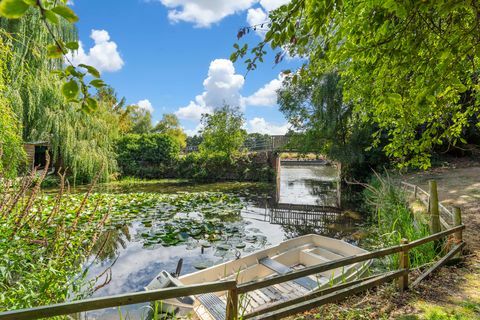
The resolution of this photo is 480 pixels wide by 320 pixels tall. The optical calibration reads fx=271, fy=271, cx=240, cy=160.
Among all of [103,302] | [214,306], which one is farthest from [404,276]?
[103,302]

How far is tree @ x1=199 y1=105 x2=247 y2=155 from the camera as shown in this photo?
2089 cm

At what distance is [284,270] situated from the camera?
428 cm

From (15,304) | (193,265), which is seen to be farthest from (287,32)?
(193,265)

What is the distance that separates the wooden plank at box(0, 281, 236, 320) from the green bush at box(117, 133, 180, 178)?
19.4 m

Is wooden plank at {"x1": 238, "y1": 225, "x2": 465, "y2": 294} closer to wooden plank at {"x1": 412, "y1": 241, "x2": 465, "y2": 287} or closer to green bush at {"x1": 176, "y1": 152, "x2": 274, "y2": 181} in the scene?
wooden plank at {"x1": 412, "y1": 241, "x2": 465, "y2": 287}

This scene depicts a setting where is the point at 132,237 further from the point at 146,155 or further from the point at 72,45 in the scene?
the point at 146,155

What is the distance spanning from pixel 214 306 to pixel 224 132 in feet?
59.5

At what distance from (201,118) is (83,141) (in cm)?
1038

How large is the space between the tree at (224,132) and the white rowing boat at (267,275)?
50.7ft

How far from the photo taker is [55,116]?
1218cm

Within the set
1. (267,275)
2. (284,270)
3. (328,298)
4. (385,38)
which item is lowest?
(267,275)

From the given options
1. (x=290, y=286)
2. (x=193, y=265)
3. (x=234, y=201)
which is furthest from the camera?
(x=234, y=201)

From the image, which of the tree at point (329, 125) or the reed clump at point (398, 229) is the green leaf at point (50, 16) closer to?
the reed clump at point (398, 229)

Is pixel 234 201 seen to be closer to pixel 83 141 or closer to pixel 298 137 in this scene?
pixel 298 137
